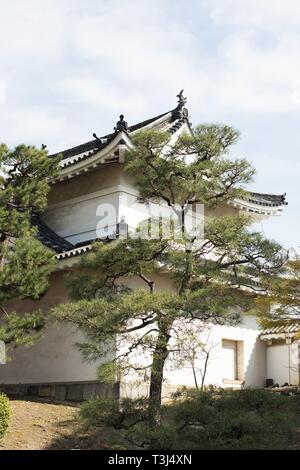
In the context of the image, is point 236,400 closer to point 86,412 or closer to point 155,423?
point 155,423

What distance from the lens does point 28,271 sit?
14.8 meters

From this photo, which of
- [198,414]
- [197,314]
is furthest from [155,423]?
[197,314]

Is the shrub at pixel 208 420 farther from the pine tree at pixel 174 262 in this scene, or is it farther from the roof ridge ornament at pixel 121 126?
the roof ridge ornament at pixel 121 126

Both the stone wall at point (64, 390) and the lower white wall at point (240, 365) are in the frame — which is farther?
the lower white wall at point (240, 365)

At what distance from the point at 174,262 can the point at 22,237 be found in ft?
12.7

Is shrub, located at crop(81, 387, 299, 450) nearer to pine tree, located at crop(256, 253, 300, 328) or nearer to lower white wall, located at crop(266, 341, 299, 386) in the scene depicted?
pine tree, located at crop(256, 253, 300, 328)

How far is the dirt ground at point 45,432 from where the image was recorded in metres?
12.5

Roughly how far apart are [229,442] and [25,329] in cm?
616

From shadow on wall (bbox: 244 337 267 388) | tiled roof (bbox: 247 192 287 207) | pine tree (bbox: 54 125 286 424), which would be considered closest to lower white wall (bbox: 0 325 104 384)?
pine tree (bbox: 54 125 286 424)

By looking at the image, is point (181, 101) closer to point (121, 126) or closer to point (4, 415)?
point (121, 126)

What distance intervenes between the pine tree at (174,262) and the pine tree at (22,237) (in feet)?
4.97

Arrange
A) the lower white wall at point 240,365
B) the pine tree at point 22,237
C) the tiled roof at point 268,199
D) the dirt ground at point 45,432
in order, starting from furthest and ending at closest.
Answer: the tiled roof at point 268,199 → the lower white wall at point 240,365 → the pine tree at point 22,237 → the dirt ground at point 45,432

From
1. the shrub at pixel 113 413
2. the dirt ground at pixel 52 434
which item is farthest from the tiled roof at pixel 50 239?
the shrub at pixel 113 413

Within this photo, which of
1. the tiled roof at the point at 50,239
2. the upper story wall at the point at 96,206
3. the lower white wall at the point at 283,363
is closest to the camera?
the tiled roof at the point at 50,239
